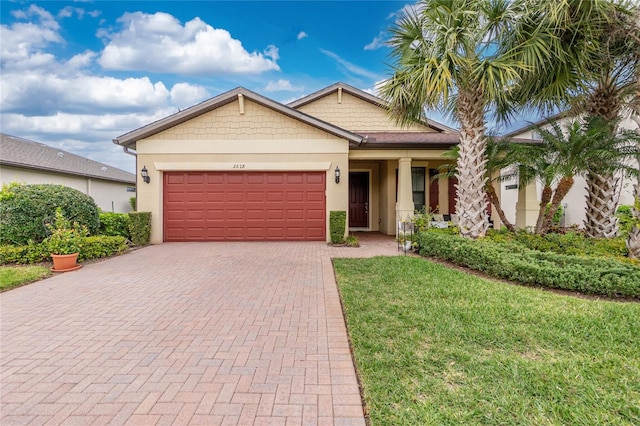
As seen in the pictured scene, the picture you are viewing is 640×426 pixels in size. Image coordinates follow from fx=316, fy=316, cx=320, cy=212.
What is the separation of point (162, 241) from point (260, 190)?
13.3ft

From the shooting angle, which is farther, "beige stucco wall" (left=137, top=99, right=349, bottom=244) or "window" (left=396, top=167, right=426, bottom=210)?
"window" (left=396, top=167, right=426, bottom=210)

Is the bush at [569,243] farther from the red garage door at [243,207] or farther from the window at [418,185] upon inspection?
the red garage door at [243,207]

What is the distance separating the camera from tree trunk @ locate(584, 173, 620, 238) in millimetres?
8078

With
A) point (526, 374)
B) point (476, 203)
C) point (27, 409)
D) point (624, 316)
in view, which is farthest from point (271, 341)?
point (476, 203)

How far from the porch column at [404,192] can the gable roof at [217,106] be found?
214cm

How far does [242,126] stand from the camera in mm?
11602

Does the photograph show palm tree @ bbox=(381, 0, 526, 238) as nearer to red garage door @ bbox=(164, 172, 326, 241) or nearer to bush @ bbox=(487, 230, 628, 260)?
bush @ bbox=(487, 230, 628, 260)

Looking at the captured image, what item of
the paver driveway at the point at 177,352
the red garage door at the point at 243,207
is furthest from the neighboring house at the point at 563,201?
the paver driveway at the point at 177,352

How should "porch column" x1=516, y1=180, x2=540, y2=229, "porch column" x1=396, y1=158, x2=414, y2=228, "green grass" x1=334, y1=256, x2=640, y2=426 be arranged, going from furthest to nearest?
"porch column" x1=396, y1=158, x2=414, y2=228
"porch column" x1=516, y1=180, x2=540, y2=229
"green grass" x1=334, y1=256, x2=640, y2=426

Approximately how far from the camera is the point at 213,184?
11758 mm

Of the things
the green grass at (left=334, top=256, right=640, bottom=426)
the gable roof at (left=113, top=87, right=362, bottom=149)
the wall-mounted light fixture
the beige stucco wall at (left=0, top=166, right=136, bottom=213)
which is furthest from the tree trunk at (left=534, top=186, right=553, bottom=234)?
the beige stucco wall at (left=0, top=166, right=136, bottom=213)

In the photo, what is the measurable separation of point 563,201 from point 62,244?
2019cm

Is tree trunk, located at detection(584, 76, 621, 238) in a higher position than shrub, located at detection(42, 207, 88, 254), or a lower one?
higher

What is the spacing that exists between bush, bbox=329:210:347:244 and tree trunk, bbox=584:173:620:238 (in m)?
6.92
